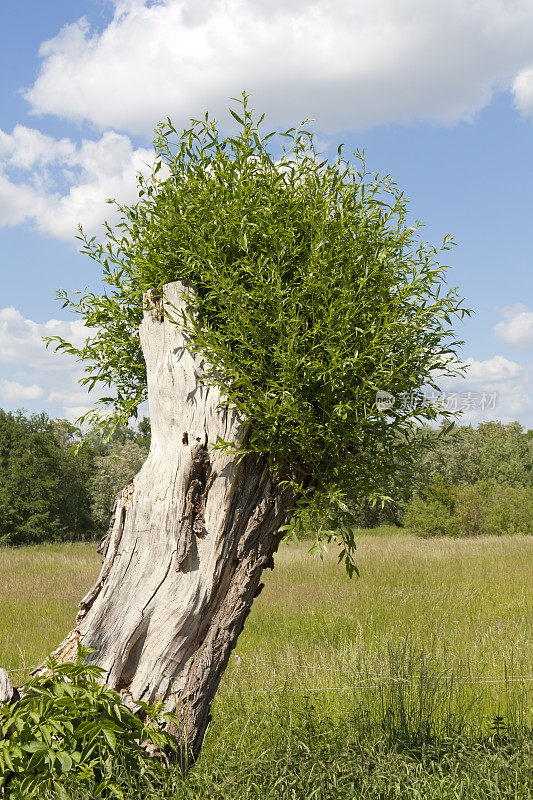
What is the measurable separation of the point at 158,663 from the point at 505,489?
32.0 m

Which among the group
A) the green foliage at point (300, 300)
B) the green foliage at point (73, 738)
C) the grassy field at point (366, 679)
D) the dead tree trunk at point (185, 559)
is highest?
the green foliage at point (300, 300)

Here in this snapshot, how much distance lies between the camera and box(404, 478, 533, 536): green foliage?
2988 cm

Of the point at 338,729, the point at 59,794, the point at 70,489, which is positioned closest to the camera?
the point at 59,794

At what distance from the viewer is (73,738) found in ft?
10.7

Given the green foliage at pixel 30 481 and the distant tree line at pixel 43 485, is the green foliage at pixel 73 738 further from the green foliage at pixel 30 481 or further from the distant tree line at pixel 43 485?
the green foliage at pixel 30 481

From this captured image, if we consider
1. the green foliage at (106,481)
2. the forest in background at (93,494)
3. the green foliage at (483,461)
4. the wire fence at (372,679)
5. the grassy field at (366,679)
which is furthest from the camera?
the green foliage at (483,461)

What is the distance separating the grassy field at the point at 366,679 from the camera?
3678mm

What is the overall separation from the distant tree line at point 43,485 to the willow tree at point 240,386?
29.4 metres

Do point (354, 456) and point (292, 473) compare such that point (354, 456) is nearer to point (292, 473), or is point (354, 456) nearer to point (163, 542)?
point (292, 473)

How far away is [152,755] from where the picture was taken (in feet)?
11.8

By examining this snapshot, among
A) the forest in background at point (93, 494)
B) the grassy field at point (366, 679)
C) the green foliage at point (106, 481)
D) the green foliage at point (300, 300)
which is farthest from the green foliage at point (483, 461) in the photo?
the green foliage at point (300, 300)

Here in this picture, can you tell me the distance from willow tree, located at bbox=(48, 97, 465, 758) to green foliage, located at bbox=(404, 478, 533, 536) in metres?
26.8

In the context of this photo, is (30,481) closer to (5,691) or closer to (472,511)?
(472,511)

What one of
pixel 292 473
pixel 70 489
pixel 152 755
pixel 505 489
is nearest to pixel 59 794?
pixel 152 755
